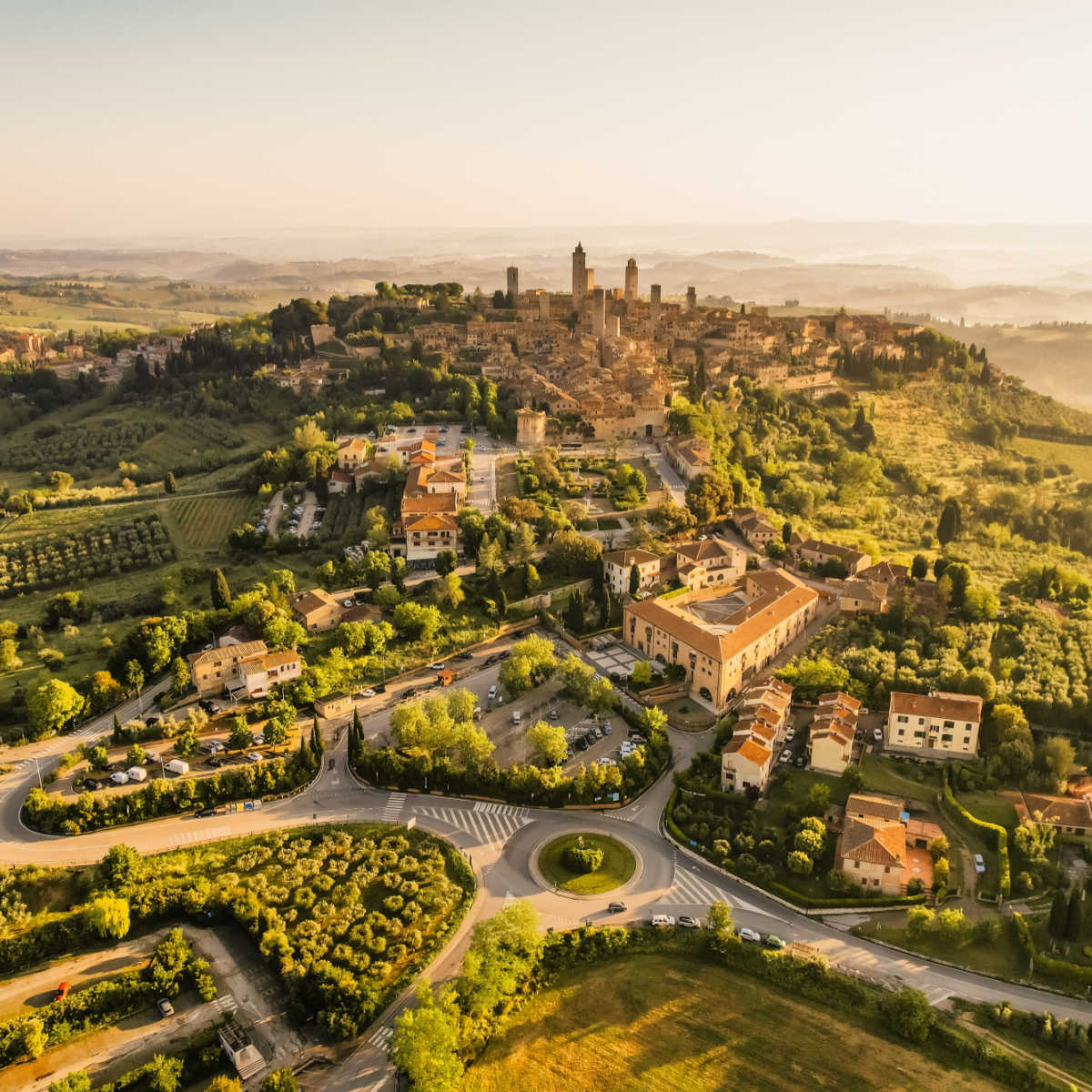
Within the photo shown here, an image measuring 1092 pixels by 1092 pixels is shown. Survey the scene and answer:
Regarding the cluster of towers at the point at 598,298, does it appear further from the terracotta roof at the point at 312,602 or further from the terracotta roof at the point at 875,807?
the terracotta roof at the point at 875,807

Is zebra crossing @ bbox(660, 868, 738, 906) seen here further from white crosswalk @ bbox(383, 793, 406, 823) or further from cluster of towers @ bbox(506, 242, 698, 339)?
cluster of towers @ bbox(506, 242, 698, 339)

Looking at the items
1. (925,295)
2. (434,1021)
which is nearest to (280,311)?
(434,1021)

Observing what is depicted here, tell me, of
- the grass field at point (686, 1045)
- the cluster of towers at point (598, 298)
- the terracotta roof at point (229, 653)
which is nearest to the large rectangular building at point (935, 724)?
the grass field at point (686, 1045)

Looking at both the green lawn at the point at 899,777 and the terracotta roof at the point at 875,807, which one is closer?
the terracotta roof at the point at 875,807

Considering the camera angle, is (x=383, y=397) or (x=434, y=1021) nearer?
(x=434, y=1021)

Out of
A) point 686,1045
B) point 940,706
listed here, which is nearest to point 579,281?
point 940,706

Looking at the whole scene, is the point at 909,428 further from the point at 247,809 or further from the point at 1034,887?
the point at 247,809
